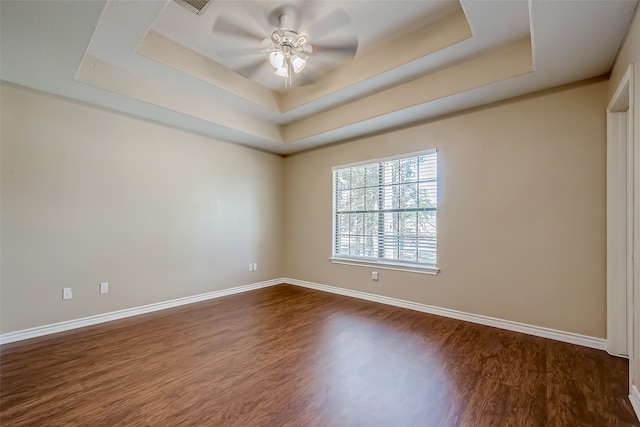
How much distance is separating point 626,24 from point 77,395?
4.61 meters

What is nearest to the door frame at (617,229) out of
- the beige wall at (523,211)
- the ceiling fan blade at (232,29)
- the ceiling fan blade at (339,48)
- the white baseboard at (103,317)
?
the beige wall at (523,211)

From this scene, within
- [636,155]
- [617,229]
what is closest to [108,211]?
[636,155]

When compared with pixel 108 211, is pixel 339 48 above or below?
above

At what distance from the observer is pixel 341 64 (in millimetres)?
3346

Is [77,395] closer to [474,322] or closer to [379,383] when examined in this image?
[379,383]

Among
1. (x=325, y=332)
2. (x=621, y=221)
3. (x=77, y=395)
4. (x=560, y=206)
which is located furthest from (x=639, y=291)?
(x=77, y=395)

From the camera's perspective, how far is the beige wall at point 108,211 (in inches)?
113

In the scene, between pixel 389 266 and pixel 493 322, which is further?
pixel 389 266

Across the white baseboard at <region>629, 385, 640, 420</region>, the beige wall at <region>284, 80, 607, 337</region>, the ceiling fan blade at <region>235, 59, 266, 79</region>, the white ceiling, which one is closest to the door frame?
the beige wall at <region>284, 80, 607, 337</region>

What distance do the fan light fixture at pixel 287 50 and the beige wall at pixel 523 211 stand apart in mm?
1902

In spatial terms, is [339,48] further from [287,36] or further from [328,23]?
[287,36]

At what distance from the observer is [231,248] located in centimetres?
475

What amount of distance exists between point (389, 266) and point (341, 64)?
9.19 feet

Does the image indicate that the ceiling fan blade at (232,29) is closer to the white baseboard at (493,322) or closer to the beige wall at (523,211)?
the beige wall at (523,211)
